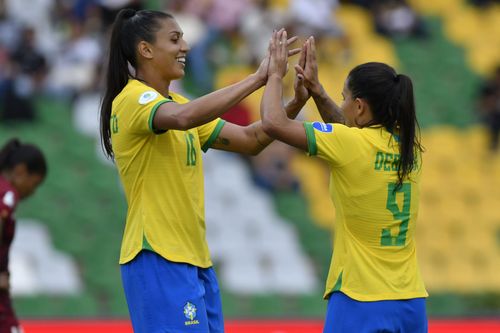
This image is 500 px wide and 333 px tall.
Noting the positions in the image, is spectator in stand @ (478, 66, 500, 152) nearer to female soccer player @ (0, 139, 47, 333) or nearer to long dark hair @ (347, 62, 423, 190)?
female soccer player @ (0, 139, 47, 333)

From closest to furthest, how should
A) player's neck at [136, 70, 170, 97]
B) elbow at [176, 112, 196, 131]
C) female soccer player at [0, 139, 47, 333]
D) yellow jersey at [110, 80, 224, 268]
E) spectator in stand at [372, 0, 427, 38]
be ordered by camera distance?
elbow at [176, 112, 196, 131] → yellow jersey at [110, 80, 224, 268] → player's neck at [136, 70, 170, 97] → female soccer player at [0, 139, 47, 333] → spectator in stand at [372, 0, 427, 38]

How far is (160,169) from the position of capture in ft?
15.0

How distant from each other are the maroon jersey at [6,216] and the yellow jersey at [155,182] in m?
1.34

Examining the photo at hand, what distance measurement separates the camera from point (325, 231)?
38.0 ft

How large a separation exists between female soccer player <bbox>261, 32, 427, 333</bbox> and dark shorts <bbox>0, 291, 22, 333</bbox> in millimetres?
2157

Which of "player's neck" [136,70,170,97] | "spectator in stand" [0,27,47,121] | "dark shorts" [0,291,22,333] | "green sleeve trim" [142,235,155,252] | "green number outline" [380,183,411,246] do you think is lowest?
"dark shorts" [0,291,22,333]

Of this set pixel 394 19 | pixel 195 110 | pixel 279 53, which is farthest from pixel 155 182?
pixel 394 19

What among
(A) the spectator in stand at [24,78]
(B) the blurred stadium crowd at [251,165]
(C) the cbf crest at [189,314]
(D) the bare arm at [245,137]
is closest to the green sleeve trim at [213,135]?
(D) the bare arm at [245,137]

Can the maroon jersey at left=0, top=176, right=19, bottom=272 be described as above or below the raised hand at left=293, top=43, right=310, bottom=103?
below

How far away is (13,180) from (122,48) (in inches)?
58.3

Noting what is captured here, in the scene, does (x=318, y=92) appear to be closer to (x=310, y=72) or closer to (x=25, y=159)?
(x=310, y=72)

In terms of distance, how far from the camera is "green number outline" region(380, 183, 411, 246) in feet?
14.9

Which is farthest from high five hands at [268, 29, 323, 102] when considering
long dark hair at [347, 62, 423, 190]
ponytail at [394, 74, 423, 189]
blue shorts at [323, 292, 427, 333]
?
blue shorts at [323, 292, 427, 333]

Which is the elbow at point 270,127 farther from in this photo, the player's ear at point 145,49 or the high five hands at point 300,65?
the player's ear at point 145,49
